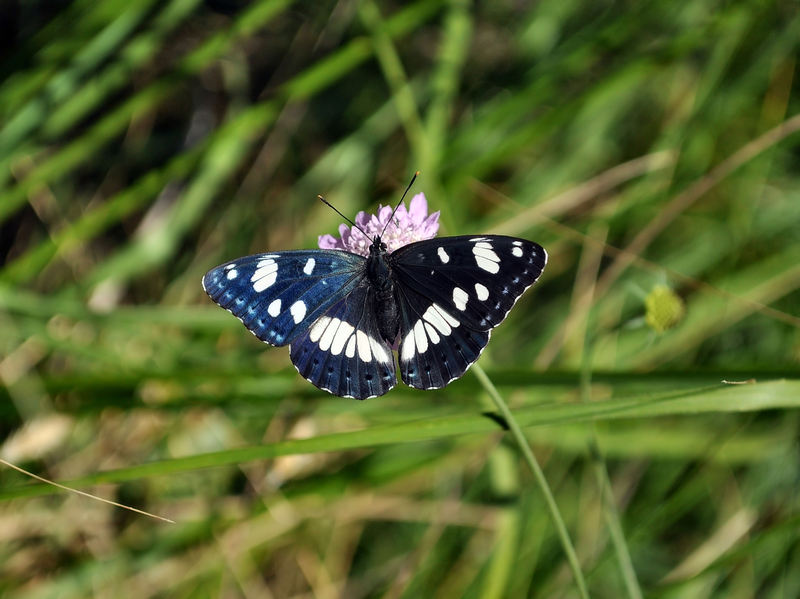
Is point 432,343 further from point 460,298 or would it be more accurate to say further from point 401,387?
point 401,387

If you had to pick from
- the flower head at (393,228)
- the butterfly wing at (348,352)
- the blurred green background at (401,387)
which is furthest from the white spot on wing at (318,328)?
the blurred green background at (401,387)

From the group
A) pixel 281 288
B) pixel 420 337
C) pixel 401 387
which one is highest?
pixel 281 288

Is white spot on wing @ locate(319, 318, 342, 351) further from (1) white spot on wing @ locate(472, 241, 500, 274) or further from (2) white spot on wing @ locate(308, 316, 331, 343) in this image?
(1) white spot on wing @ locate(472, 241, 500, 274)

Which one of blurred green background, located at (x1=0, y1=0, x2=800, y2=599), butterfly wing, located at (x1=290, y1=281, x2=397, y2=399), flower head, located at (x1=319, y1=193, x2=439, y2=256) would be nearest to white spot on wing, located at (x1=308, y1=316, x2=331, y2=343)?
butterfly wing, located at (x1=290, y1=281, x2=397, y2=399)

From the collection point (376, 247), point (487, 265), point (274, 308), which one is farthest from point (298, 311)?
point (487, 265)

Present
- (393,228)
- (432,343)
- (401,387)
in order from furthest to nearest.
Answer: (401,387), (393,228), (432,343)
